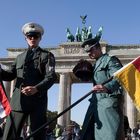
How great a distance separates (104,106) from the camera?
540cm

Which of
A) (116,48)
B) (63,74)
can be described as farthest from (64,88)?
(116,48)

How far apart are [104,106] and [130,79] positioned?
64 cm

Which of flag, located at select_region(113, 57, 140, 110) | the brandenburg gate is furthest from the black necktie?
the brandenburg gate

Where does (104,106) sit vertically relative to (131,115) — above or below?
above

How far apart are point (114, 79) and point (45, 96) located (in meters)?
0.90

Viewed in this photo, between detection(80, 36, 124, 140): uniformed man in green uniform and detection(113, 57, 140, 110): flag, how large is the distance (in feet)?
0.90

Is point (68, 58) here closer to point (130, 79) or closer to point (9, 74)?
point (9, 74)

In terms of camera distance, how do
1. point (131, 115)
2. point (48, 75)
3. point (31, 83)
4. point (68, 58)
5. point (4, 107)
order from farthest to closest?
point (68, 58), point (131, 115), point (31, 83), point (48, 75), point (4, 107)

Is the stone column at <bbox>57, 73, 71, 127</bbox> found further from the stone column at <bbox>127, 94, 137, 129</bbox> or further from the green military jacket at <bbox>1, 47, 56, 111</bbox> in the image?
the green military jacket at <bbox>1, 47, 56, 111</bbox>

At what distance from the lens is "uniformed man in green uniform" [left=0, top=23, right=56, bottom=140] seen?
196 inches

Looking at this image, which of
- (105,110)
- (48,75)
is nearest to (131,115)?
(105,110)

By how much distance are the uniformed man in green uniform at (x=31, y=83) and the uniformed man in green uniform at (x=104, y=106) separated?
2.23 feet

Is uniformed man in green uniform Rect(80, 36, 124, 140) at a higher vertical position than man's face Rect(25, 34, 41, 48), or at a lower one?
lower

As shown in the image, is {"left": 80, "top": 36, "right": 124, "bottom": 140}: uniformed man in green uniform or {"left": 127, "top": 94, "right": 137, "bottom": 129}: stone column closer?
{"left": 80, "top": 36, "right": 124, "bottom": 140}: uniformed man in green uniform
